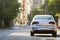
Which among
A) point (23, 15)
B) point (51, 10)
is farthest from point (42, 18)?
point (23, 15)

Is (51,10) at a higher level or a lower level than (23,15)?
higher

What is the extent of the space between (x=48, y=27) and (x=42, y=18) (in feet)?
3.43

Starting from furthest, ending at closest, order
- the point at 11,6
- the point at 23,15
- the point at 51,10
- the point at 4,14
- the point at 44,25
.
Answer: the point at 23,15, the point at 51,10, the point at 11,6, the point at 4,14, the point at 44,25

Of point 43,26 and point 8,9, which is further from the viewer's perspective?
point 8,9

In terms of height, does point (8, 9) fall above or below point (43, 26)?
below

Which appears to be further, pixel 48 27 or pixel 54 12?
pixel 54 12

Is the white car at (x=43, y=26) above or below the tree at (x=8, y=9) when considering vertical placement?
above

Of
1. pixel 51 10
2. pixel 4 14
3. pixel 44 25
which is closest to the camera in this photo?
pixel 44 25

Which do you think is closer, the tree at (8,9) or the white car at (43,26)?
the white car at (43,26)

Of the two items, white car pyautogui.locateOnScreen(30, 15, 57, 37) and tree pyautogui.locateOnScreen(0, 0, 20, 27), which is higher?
white car pyautogui.locateOnScreen(30, 15, 57, 37)

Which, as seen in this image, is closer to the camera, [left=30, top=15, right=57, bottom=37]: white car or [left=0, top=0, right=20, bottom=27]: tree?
[left=30, top=15, right=57, bottom=37]: white car

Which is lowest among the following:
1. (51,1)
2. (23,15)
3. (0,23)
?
(23,15)

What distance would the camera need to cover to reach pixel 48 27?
1956cm

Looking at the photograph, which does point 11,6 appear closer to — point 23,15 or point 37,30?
point 37,30
